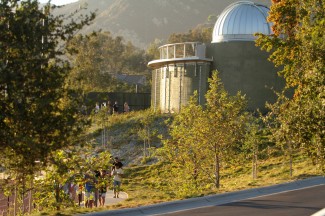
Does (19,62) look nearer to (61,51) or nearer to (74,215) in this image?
(61,51)

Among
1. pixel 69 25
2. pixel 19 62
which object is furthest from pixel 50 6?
pixel 19 62

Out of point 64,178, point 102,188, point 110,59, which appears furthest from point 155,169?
point 110,59

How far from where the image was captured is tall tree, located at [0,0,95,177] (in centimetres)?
986

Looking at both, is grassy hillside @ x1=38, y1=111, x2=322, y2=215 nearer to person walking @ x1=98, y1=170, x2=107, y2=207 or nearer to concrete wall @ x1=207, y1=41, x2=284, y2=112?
person walking @ x1=98, y1=170, x2=107, y2=207

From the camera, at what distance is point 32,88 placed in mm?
10102

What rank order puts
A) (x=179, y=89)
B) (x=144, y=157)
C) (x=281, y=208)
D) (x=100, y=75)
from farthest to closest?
(x=100, y=75) → (x=179, y=89) → (x=144, y=157) → (x=281, y=208)

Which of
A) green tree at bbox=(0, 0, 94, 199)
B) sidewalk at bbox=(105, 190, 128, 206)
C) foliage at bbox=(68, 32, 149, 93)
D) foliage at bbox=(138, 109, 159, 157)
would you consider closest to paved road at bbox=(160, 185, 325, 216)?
green tree at bbox=(0, 0, 94, 199)

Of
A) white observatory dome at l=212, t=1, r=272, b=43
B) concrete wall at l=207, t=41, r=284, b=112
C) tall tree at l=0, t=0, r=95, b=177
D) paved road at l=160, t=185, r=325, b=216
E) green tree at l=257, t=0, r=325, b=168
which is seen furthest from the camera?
white observatory dome at l=212, t=1, r=272, b=43

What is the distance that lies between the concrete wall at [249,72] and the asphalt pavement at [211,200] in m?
18.9

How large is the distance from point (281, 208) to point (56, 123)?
5.68 metres

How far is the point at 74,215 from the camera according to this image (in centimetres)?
1205

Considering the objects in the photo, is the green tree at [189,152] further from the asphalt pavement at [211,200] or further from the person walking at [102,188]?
the asphalt pavement at [211,200]

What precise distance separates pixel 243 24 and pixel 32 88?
27.9 m

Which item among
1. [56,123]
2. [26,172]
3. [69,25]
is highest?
[69,25]
